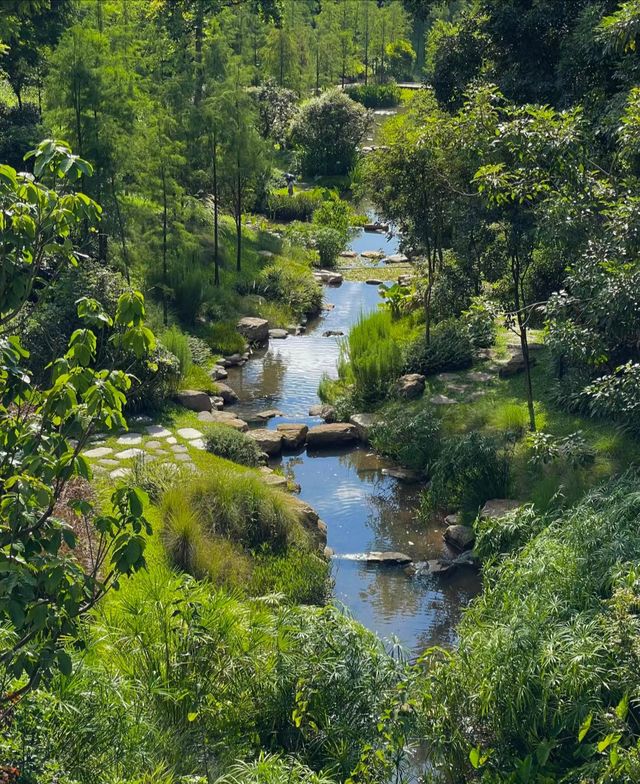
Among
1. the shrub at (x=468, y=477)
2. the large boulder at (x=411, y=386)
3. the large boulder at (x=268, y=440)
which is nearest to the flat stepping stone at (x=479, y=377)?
the large boulder at (x=411, y=386)

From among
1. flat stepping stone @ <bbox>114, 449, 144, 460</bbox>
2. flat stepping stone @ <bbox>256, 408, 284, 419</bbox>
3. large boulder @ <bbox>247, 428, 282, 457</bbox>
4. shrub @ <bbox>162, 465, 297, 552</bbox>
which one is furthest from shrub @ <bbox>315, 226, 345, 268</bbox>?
shrub @ <bbox>162, 465, 297, 552</bbox>

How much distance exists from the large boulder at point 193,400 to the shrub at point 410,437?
2.24 m

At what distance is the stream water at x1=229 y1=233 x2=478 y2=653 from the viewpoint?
9.08 meters

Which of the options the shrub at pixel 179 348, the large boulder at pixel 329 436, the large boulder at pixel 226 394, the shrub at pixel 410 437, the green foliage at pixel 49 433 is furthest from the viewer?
the large boulder at pixel 226 394

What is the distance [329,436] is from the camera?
13.1 meters

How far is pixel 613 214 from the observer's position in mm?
8484

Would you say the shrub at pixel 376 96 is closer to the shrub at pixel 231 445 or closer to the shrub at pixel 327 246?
the shrub at pixel 327 246

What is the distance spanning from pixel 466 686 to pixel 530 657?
50 centimetres

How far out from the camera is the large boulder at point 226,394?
46.6 feet

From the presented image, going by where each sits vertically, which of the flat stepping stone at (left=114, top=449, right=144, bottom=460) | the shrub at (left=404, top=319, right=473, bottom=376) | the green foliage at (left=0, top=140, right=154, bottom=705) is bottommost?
the flat stepping stone at (left=114, top=449, right=144, bottom=460)

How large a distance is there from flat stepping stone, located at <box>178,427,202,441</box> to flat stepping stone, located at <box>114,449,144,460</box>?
29.6 inches

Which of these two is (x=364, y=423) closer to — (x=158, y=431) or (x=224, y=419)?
(x=224, y=419)

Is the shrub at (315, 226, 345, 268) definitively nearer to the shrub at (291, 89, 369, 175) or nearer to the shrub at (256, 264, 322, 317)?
the shrub at (256, 264, 322, 317)

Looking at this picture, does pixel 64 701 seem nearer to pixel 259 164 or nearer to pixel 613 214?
pixel 613 214
